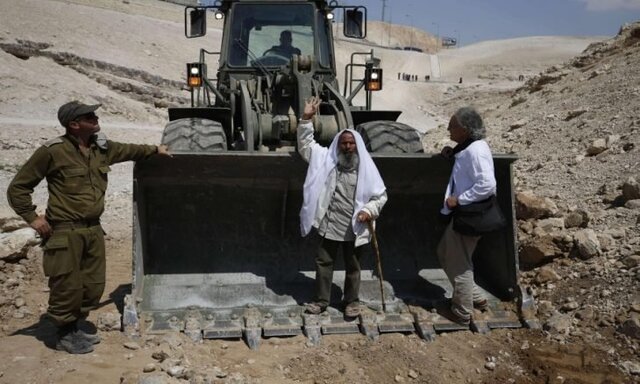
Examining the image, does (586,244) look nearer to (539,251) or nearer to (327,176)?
(539,251)

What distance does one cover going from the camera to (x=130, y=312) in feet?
15.7

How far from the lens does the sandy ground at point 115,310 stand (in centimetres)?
432

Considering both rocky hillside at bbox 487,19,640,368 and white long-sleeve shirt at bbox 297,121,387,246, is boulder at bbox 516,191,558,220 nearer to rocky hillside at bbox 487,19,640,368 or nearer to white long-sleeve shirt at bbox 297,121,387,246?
rocky hillside at bbox 487,19,640,368

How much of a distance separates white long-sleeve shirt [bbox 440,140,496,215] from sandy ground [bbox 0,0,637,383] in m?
1.06

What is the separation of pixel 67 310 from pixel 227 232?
1629mm

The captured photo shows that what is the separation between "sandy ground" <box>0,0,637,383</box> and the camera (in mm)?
4324

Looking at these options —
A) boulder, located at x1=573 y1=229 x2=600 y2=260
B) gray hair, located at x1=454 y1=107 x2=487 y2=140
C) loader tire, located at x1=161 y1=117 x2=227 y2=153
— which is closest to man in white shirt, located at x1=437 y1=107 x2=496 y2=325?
gray hair, located at x1=454 y1=107 x2=487 y2=140

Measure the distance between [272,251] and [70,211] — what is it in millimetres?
1887

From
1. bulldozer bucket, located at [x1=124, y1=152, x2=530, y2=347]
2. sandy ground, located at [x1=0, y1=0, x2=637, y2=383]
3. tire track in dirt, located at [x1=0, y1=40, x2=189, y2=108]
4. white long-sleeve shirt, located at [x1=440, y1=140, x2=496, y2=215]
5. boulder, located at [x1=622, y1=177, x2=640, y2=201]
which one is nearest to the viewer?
sandy ground, located at [x1=0, y1=0, x2=637, y2=383]

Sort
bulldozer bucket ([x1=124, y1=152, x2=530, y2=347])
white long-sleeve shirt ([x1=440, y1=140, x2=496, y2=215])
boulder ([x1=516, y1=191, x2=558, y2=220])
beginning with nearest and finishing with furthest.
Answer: white long-sleeve shirt ([x1=440, y1=140, x2=496, y2=215]), bulldozer bucket ([x1=124, y1=152, x2=530, y2=347]), boulder ([x1=516, y1=191, x2=558, y2=220])

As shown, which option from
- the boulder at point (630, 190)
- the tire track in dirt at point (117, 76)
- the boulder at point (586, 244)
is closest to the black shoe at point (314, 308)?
the boulder at point (586, 244)

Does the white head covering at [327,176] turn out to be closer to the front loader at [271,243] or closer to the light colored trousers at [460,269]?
the front loader at [271,243]

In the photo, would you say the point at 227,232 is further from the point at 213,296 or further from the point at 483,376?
the point at 483,376

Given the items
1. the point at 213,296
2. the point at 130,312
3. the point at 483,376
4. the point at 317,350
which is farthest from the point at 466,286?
the point at 130,312
